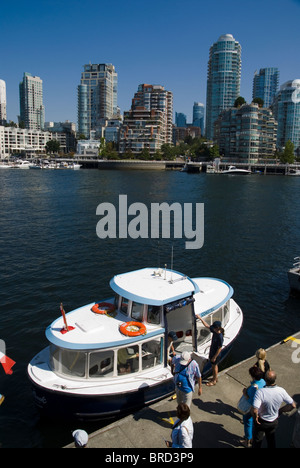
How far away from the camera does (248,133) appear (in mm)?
161000

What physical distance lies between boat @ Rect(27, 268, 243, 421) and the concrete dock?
Result: 4.38 feet

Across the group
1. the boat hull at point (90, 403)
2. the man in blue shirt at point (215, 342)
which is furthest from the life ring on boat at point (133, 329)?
the man in blue shirt at point (215, 342)

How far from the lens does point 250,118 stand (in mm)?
160625

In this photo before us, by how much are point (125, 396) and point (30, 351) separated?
21.0ft

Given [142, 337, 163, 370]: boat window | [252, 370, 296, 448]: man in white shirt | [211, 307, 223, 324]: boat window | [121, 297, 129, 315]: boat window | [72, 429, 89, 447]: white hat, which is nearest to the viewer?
[252, 370, 296, 448]: man in white shirt

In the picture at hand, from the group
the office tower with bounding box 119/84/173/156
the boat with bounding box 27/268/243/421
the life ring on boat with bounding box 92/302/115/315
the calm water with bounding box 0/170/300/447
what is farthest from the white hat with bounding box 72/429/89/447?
the office tower with bounding box 119/84/173/156

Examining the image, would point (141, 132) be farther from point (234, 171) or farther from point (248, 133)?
point (234, 171)

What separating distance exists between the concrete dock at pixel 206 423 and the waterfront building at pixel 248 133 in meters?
163

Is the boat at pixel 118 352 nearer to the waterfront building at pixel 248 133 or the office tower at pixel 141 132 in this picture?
the waterfront building at pixel 248 133

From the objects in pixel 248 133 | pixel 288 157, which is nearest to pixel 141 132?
pixel 248 133

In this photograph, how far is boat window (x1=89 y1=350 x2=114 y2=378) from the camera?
391 inches

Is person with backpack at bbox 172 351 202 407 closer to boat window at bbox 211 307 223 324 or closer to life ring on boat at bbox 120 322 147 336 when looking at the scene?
life ring on boat at bbox 120 322 147 336

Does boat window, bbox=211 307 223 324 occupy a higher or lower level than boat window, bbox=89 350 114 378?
higher

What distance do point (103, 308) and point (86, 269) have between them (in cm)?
1290
